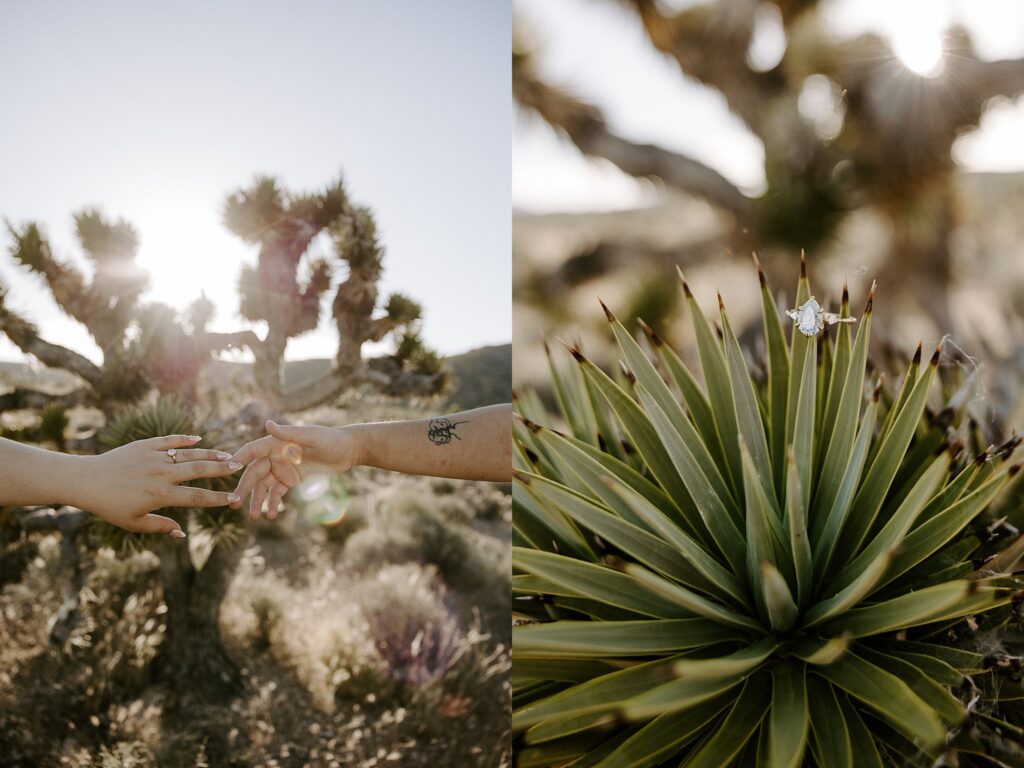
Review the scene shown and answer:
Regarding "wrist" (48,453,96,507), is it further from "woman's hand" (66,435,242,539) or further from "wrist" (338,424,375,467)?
"wrist" (338,424,375,467)

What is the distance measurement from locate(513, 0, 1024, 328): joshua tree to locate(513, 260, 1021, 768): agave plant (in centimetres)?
16

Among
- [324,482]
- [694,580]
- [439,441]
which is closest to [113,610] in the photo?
[324,482]

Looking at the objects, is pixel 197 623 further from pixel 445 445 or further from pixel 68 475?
pixel 445 445

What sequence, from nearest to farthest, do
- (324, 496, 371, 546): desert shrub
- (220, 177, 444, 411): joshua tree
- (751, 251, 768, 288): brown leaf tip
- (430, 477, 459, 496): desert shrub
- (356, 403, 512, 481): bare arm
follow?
(751, 251, 768, 288): brown leaf tip → (356, 403, 512, 481): bare arm → (220, 177, 444, 411): joshua tree → (324, 496, 371, 546): desert shrub → (430, 477, 459, 496): desert shrub

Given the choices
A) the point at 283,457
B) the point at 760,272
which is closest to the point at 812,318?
the point at 760,272

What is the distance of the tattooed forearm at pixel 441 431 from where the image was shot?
1.47 meters

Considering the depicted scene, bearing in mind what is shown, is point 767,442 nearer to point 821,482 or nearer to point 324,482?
point 821,482

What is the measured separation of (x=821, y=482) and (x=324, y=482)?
167cm

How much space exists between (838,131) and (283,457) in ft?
3.93

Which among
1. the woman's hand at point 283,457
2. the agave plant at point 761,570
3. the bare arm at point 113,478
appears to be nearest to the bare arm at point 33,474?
the bare arm at point 113,478

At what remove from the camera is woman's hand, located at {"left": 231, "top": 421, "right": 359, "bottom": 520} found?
52.4 inches

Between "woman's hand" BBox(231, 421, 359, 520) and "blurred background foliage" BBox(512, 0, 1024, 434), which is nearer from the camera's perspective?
"blurred background foliage" BBox(512, 0, 1024, 434)

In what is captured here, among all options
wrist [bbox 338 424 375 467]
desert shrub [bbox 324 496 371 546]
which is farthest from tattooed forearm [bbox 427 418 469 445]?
desert shrub [bbox 324 496 371 546]

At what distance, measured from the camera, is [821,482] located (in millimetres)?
986
